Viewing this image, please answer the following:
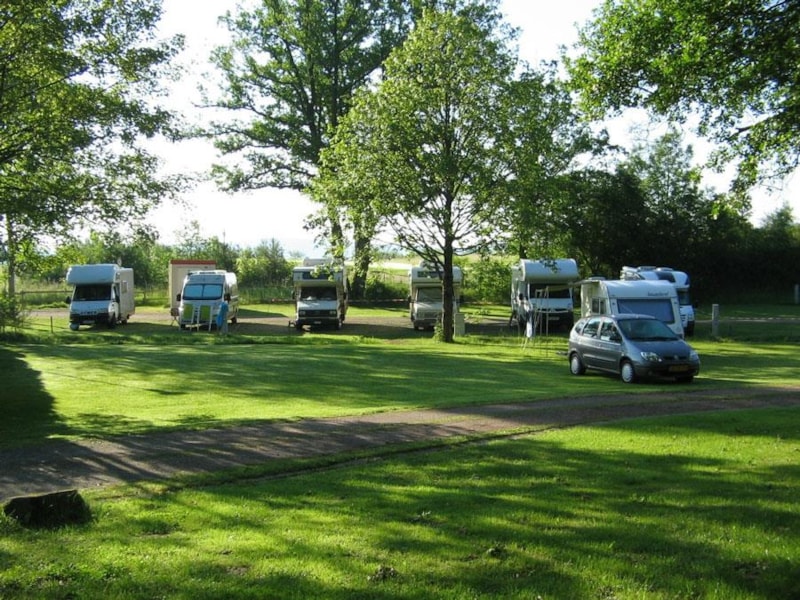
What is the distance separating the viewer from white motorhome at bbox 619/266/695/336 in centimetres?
3331

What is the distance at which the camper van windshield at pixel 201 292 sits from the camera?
3794 centimetres

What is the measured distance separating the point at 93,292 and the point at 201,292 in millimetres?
6770

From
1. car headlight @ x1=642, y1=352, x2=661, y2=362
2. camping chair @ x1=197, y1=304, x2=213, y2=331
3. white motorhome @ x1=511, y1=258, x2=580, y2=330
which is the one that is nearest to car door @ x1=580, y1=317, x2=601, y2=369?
car headlight @ x1=642, y1=352, x2=661, y2=362

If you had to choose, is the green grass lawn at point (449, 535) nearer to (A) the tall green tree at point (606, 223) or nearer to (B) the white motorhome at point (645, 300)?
(B) the white motorhome at point (645, 300)

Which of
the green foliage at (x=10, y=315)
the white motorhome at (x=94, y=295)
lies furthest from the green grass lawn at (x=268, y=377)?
the white motorhome at (x=94, y=295)

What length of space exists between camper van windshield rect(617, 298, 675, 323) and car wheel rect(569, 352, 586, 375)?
15.8 feet

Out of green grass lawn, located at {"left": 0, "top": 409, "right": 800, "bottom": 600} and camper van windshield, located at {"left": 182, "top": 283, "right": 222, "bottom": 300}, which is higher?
camper van windshield, located at {"left": 182, "top": 283, "right": 222, "bottom": 300}

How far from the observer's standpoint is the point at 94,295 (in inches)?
1590

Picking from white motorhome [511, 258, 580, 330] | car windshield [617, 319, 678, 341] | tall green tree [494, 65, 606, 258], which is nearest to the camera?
car windshield [617, 319, 678, 341]

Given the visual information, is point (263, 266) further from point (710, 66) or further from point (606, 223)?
point (710, 66)

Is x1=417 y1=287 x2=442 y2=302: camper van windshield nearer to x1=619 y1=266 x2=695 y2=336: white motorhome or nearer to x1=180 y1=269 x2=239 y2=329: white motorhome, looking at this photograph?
x1=619 y1=266 x2=695 y2=336: white motorhome

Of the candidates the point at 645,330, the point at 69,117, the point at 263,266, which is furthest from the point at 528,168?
the point at 263,266

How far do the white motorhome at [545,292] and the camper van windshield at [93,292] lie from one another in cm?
2149

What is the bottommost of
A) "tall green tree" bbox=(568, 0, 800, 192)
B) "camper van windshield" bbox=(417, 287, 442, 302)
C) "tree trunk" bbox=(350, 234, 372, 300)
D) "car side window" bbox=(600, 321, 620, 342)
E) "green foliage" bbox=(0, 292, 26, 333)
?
"car side window" bbox=(600, 321, 620, 342)
